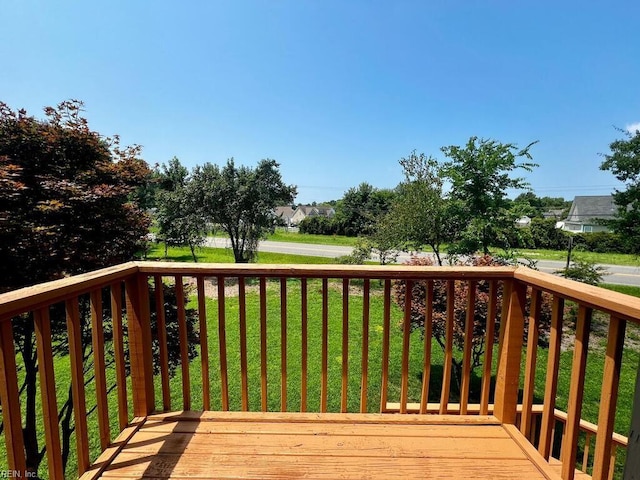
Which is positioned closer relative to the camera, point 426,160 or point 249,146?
point 426,160

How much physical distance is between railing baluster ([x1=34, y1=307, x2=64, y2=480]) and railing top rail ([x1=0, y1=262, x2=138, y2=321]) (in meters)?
0.06

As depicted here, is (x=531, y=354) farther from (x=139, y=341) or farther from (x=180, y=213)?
(x=180, y=213)

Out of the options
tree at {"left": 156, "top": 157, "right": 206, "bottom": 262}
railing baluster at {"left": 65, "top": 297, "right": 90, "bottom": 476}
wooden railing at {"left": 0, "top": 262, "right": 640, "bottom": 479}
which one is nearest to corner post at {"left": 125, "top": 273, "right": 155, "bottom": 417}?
wooden railing at {"left": 0, "top": 262, "right": 640, "bottom": 479}

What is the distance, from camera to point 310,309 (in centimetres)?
768

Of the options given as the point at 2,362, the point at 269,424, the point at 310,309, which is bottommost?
the point at 310,309

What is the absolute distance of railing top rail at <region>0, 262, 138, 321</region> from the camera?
3.31ft

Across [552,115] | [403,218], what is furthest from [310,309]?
[552,115]

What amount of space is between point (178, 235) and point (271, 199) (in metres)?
3.41

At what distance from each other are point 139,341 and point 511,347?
6.66ft

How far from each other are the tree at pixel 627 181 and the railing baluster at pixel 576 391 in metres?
12.8

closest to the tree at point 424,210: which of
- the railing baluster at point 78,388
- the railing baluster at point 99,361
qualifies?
the railing baluster at point 99,361

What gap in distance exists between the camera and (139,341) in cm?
173

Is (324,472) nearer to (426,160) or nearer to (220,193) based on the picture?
(426,160)

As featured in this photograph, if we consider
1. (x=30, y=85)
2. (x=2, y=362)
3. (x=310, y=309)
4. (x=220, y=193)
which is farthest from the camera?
(x=220, y=193)
